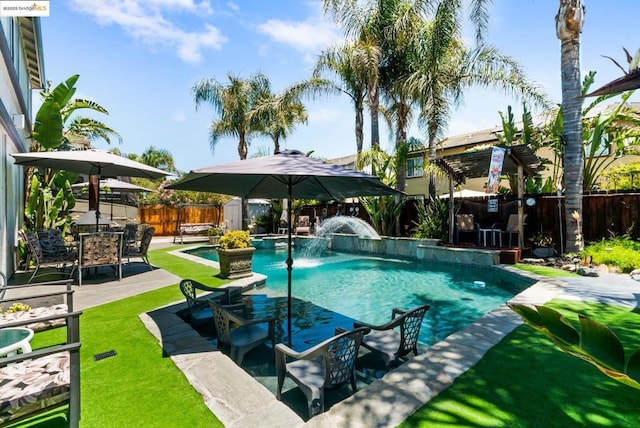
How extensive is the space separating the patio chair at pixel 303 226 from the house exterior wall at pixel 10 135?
13.2 meters

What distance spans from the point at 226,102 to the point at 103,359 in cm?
2039

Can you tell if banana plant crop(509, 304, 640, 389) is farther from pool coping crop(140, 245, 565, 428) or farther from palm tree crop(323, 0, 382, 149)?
palm tree crop(323, 0, 382, 149)

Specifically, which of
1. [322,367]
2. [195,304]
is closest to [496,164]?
[322,367]

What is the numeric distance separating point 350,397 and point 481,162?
40.7 ft

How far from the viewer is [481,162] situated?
12.8 metres

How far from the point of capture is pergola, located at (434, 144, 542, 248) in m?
11.3

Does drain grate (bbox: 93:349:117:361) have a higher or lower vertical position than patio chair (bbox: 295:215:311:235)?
lower

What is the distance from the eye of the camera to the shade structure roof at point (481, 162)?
11208 mm

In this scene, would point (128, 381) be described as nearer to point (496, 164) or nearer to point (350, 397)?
point (350, 397)

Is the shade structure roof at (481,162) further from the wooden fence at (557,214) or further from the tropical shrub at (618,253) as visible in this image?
the tropical shrub at (618,253)

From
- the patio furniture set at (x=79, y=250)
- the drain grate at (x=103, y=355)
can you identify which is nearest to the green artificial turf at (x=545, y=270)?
the drain grate at (x=103, y=355)

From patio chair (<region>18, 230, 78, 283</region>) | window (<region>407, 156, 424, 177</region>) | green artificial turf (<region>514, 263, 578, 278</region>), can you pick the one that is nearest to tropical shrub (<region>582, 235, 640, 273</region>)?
green artificial turf (<region>514, 263, 578, 278</region>)

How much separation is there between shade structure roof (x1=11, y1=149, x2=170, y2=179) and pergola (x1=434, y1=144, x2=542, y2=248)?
425 inches

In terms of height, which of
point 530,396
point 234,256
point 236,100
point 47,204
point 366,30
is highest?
point 366,30
